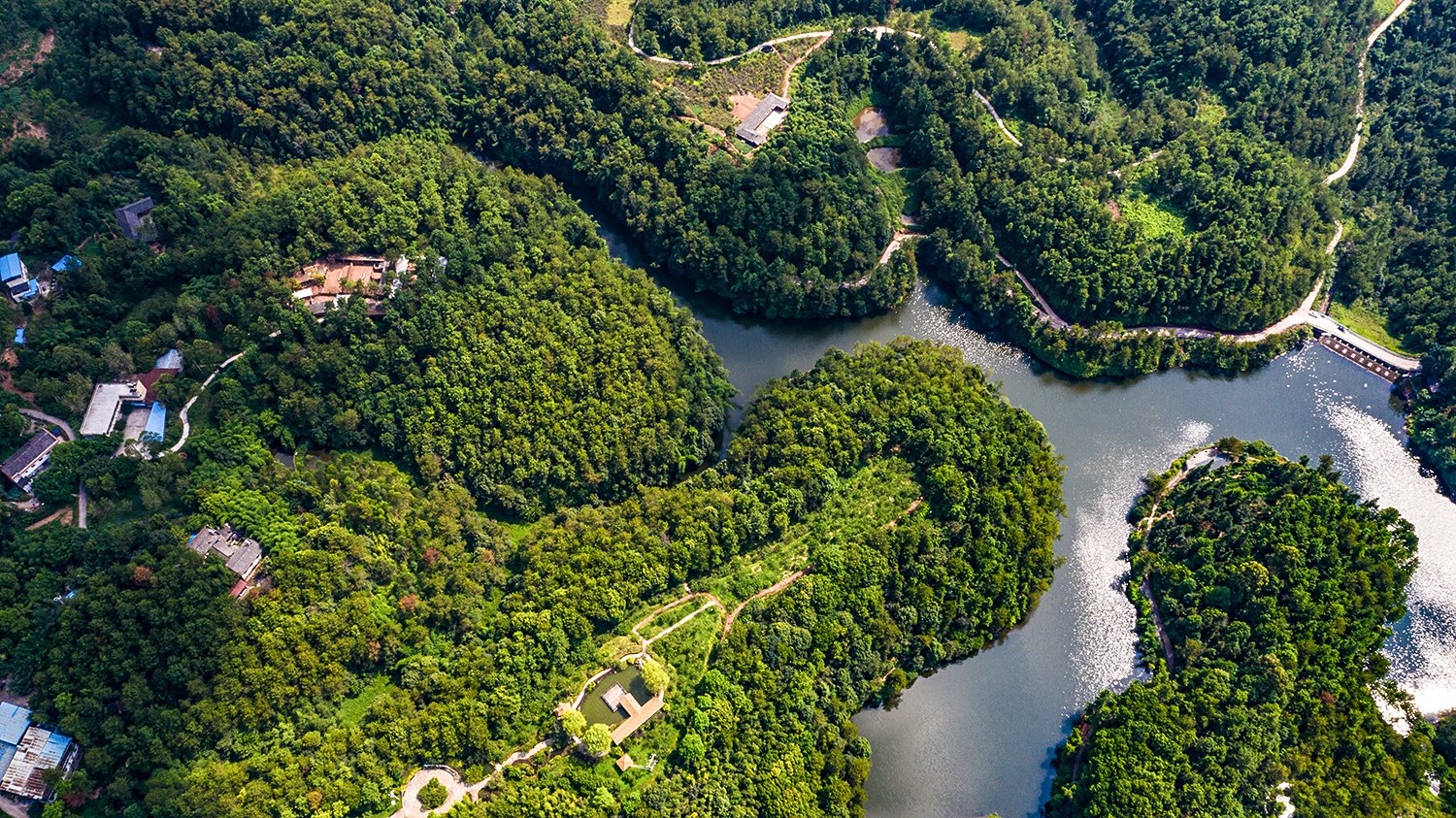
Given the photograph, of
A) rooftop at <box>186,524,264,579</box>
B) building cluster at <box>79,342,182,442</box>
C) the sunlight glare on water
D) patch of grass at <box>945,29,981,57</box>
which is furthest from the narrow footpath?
building cluster at <box>79,342,182,442</box>

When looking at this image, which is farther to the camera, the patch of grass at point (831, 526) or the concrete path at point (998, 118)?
the concrete path at point (998, 118)

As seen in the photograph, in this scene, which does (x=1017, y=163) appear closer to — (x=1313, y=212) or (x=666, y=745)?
(x=1313, y=212)

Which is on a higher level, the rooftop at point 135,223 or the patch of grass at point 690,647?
the rooftop at point 135,223

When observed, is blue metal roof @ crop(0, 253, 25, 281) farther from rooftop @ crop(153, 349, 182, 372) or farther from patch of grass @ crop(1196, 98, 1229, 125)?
patch of grass @ crop(1196, 98, 1229, 125)

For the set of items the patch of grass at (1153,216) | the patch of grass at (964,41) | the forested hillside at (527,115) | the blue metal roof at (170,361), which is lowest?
the blue metal roof at (170,361)

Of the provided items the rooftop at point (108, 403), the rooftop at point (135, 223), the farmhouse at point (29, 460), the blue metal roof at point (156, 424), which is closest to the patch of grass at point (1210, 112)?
the blue metal roof at point (156, 424)

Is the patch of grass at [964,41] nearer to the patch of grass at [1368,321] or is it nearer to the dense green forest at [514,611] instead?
the dense green forest at [514,611]

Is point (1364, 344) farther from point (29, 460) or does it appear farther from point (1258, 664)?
point (29, 460)
